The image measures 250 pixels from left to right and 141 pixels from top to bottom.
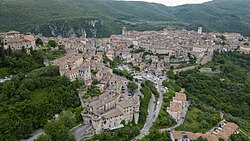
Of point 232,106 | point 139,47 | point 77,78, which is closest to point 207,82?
point 232,106

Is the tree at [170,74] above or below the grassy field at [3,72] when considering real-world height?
below

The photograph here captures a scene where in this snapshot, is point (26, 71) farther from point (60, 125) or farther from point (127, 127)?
point (127, 127)

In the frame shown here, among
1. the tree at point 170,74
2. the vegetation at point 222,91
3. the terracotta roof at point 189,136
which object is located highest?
the tree at point 170,74

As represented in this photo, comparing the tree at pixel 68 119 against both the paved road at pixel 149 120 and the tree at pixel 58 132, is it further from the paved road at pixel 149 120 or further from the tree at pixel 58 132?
the paved road at pixel 149 120

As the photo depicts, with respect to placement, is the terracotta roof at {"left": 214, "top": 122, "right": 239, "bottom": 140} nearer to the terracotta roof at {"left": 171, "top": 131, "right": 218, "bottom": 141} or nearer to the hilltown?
the hilltown

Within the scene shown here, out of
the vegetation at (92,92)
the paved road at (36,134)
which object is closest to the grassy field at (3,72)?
the paved road at (36,134)

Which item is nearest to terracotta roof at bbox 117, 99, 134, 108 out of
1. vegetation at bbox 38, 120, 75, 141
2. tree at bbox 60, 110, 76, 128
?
tree at bbox 60, 110, 76, 128
